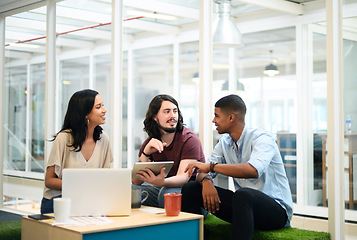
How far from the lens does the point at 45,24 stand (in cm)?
560

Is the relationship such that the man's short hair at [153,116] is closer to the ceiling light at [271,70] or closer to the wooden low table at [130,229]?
the wooden low table at [130,229]

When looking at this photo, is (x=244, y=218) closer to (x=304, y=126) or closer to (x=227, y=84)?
(x=304, y=126)

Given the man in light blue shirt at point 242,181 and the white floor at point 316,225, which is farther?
the white floor at point 316,225

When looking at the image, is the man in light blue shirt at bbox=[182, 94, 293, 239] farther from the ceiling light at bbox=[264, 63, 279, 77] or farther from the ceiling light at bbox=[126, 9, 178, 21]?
the ceiling light at bbox=[264, 63, 279, 77]

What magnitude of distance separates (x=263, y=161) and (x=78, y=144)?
126 centimetres

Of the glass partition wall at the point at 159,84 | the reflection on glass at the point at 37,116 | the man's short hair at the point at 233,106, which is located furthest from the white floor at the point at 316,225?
the reflection on glass at the point at 37,116

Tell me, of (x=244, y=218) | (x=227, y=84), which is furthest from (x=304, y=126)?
(x=244, y=218)

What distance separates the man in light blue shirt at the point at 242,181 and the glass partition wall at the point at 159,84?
1.45m

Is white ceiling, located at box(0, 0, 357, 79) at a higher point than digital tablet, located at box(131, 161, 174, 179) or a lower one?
higher

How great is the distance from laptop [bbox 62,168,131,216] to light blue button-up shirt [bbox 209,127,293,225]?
0.87 meters

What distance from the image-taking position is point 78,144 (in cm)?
334

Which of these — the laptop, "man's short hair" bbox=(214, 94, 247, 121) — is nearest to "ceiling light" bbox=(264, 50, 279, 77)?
"man's short hair" bbox=(214, 94, 247, 121)

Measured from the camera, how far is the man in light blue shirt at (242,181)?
302 centimetres

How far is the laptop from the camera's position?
2725 mm
